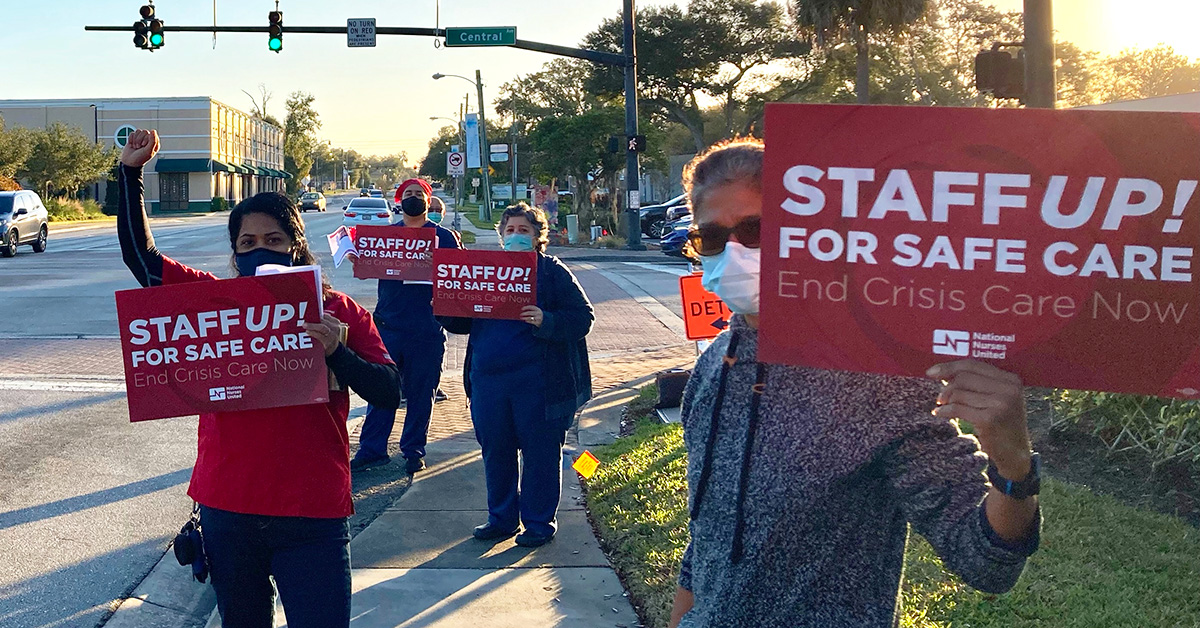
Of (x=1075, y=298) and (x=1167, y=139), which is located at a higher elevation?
(x=1167, y=139)

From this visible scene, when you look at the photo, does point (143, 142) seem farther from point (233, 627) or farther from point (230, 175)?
point (230, 175)

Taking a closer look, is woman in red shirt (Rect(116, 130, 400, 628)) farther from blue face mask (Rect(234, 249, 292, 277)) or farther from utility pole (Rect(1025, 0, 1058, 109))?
utility pole (Rect(1025, 0, 1058, 109))

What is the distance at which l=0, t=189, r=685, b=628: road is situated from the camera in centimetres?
545

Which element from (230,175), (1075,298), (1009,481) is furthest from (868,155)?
(230,175)

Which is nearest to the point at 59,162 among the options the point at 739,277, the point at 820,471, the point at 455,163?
the point at 455,163

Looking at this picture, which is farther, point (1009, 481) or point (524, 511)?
point (524, 511)

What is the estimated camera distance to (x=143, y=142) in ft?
11.4

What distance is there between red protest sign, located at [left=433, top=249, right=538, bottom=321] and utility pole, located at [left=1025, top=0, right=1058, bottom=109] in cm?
483

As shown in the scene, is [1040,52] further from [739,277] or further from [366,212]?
[366,212]

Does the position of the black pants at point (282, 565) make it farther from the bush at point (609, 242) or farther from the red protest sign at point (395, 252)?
the bush at point (609, 242)

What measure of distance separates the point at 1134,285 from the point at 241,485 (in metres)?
2.42

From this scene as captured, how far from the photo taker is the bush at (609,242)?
32562mm

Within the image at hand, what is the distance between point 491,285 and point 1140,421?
12.4 feet

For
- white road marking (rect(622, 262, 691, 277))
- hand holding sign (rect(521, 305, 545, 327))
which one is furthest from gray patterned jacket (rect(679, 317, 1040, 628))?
white road marking (rect(622, 262, 691, 277))
